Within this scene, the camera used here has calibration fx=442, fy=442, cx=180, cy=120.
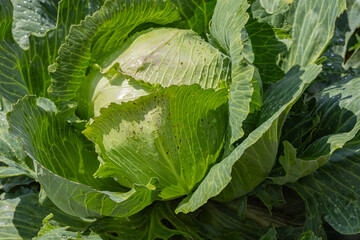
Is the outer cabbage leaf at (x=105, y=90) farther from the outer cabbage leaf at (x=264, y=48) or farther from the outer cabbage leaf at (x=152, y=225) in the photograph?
the outer cabbage leaf at (x=264, y=48)

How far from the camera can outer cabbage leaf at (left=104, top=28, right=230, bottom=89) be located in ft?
5.84

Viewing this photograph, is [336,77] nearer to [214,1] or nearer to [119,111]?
[214,1]

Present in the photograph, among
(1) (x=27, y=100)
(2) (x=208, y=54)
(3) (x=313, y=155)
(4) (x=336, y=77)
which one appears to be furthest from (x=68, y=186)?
(4) (x=336, y=77)

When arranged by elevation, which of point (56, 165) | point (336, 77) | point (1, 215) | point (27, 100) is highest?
point (27, 100)

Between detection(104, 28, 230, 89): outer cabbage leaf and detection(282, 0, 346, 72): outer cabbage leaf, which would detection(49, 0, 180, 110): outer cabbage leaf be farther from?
detection(282, 0, 346, 72): outer cabbage leaf

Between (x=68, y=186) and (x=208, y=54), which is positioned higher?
(x=208, y=54)

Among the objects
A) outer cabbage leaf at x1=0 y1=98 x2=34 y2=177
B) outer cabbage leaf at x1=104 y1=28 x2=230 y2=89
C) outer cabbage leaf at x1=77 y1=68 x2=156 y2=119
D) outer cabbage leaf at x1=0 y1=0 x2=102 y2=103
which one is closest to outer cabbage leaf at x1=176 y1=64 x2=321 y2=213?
outer cabbage leaf at x1=104 y1=28 x2=230 y2=89

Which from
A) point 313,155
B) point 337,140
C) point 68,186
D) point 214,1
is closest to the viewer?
point 68,186

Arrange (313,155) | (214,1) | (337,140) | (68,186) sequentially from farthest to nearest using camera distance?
(214,1)
(313,155)
(337,140)
(68,186)

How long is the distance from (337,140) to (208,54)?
2.06 feet

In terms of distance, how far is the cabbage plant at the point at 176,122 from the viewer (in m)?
1.69

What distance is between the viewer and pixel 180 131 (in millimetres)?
1715

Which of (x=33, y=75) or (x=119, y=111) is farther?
(x=33, y=75)

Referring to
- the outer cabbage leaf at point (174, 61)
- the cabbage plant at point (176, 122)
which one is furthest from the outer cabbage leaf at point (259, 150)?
the outer cabbage leaf at point (174, 61)
